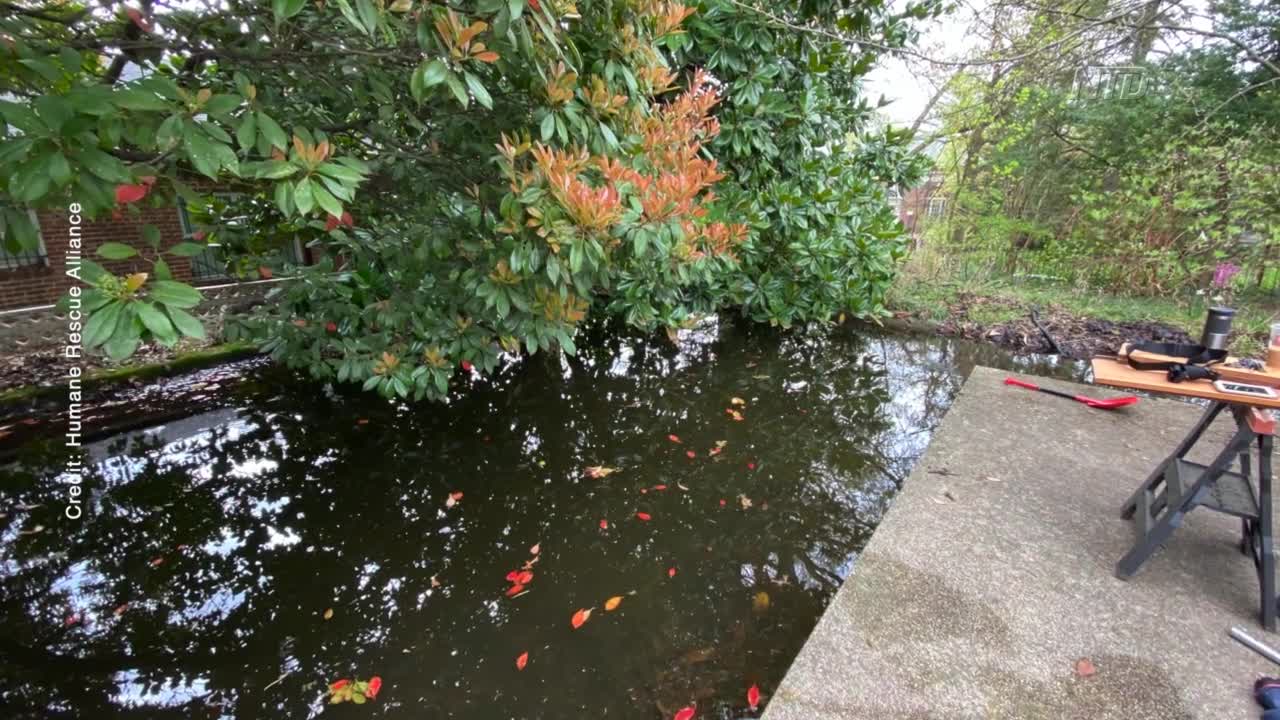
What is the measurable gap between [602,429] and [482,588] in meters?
1.65

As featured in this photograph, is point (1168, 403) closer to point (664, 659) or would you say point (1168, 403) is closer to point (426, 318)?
point (664, 659)

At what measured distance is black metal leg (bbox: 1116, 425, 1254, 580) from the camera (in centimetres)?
163

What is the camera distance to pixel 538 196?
1614 millimetres

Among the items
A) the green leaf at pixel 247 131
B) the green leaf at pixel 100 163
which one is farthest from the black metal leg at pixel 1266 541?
the green leaf at pixel 100 163

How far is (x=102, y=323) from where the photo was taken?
3.13 feet

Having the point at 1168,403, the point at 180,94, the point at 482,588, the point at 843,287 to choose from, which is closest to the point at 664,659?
the point at 482,588

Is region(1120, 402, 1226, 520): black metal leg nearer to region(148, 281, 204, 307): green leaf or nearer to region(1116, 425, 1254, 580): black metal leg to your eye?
region(1116, 425, 1254, 580): black metal leg

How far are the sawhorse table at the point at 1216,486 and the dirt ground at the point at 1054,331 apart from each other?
4.19 metres

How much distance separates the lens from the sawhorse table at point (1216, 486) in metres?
1.61

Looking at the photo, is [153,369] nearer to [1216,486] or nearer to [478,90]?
[478,90]

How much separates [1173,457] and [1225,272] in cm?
648

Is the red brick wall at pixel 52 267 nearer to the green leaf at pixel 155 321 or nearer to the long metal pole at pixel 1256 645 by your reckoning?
the green leaf at pixel 155 321

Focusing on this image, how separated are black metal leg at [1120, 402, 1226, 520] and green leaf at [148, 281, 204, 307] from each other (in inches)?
113

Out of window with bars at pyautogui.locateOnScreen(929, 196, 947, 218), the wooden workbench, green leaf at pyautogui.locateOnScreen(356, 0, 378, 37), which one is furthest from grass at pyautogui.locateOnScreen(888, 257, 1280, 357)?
green leaf at pyautogui.locateOnScreen(356, 0, 378, 37)
